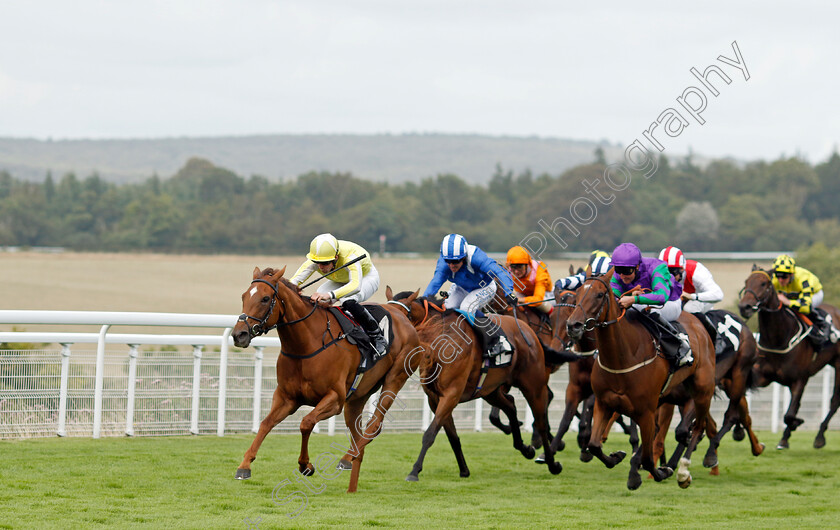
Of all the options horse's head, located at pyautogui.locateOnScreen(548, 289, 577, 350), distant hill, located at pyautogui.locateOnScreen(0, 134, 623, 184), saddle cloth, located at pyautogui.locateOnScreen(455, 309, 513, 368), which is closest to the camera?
saddle cloth, located at pyautogui.locateOnScreen(455, 309, 513, 368)

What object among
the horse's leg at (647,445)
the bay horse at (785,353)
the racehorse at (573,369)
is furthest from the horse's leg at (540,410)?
the bay horse at (785,353)

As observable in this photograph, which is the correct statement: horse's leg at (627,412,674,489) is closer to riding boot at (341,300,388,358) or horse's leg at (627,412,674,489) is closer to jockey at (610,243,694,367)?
jockey at (610,243,694,367)

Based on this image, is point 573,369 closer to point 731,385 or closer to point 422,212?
point 731,385

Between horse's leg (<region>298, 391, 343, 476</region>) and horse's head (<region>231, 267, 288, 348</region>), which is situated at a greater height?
horse's head (<region>231, 267, 288, 348</region>)

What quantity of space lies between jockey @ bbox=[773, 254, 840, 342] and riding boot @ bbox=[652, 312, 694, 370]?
10.4 feet

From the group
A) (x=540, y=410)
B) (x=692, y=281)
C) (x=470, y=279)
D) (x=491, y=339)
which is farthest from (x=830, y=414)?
(x=470, y=279)

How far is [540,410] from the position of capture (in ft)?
27.1

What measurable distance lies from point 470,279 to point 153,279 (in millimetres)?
31837

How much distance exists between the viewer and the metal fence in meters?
8.41

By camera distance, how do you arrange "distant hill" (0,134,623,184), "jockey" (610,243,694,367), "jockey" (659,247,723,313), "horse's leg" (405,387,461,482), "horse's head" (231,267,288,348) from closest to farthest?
"horse's head" (231,267,288,348)
"jockey" (610,243,694,367)
"horse's leg" (405,387,461,482)
"jockey" (659,247,723,313)
"distant hill" (0,134,623,184)

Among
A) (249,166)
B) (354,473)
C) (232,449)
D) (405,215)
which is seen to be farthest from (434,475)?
(249,166)

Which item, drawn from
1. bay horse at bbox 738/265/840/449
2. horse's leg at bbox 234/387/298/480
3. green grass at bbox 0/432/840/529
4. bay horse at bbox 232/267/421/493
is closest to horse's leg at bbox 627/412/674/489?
green grass at bbox 0/432/840/529

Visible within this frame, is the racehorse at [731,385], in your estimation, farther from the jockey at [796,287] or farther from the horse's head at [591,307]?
the horse's head at [591,307]

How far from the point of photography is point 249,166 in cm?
14788
